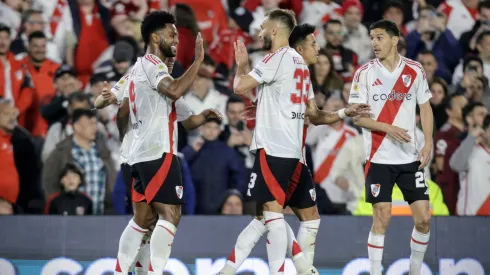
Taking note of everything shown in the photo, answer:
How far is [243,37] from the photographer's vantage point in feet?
41.7

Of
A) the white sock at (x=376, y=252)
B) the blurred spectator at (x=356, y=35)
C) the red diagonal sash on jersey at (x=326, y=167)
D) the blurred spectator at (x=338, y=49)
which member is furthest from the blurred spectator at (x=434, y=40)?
the white sock at (x=376, y=252)

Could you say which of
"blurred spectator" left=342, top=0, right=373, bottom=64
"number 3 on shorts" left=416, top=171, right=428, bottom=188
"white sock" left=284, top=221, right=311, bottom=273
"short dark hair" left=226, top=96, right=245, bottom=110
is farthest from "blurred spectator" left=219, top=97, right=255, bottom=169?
"white sock" left=284, top=221, right=311, bottom=273

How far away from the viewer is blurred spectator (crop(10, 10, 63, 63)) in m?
12.5

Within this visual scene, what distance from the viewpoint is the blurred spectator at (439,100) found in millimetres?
11617

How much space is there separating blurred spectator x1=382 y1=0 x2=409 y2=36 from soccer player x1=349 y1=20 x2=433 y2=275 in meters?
4.77

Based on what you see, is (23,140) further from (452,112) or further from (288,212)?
(452,112)

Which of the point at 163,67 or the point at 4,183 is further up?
the point at 163,67

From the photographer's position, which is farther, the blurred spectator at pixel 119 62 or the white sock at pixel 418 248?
the blurred spectator at pixel 119 62

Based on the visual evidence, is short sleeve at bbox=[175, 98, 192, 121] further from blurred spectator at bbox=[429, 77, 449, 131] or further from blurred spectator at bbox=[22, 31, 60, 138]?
blurred spectator at bbox=[429, 77, 449, 131]

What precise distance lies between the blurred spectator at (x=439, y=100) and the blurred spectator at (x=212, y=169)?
2.56m

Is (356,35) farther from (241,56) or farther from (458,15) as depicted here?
(241,56)

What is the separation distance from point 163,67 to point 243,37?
5.30 m

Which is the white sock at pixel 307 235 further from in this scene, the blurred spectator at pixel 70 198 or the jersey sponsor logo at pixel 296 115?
the blurred spectator at pixel 70 198

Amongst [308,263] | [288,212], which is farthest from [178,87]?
[288,212]
